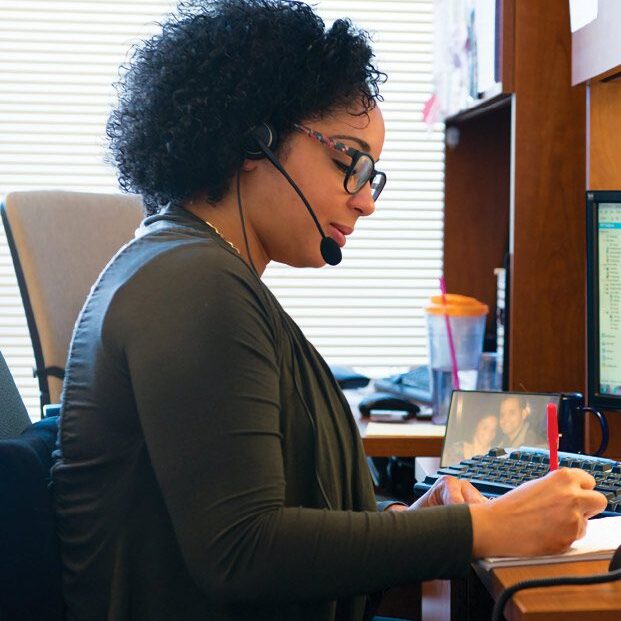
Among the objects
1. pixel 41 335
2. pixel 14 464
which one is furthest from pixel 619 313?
pixel 41 335

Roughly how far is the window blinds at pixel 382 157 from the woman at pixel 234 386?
1.60 metres

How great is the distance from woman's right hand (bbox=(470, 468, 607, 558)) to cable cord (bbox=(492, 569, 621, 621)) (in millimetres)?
56

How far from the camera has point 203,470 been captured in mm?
857

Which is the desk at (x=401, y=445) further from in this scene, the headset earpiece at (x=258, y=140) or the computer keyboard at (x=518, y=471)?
the headset earpiece at (x=258, y=140)

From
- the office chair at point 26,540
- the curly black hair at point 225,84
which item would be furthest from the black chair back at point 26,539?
the curly black hair at point 225,84

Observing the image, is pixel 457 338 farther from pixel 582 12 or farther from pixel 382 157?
pixel 382 157

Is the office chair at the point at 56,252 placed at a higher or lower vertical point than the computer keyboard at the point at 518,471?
higher

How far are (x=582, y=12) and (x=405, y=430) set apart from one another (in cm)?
79

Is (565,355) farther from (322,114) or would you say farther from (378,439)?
(322,114)

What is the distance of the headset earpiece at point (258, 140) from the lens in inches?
42.6

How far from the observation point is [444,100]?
7.61 ft

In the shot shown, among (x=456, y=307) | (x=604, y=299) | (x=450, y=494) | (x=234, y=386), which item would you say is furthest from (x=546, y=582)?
(x=456, y=307)

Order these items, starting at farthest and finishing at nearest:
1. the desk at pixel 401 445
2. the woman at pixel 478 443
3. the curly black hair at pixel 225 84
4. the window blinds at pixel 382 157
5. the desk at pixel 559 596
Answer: the window blinds at pixel 382 157, the desk at pixel 401 445, the woman at pixel 478 443, the curly black hair at pixel 225 84, the desk at pixel 559 596

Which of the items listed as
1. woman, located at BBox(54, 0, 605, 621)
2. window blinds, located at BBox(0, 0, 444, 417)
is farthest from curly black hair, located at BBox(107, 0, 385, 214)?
window blinds, located at BBox(0, 0, 444, 417)
